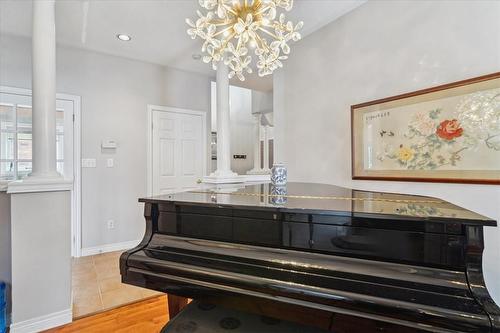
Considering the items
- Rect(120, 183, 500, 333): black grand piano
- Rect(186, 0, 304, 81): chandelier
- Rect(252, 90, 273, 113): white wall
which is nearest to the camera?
Rect(120, 183, 500, 333): black grand piano

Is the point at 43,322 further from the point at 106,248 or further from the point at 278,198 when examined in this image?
the point at 278,198

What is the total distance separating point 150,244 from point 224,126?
2.20m

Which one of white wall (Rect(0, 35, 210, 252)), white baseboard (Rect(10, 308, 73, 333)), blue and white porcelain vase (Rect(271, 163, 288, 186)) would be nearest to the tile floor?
white baseboard (Rect(10, 308, 73, 333))

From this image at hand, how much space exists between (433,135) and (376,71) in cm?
82

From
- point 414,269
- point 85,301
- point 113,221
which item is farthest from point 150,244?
point 113,221

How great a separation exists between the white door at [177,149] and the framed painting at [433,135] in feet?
8.31

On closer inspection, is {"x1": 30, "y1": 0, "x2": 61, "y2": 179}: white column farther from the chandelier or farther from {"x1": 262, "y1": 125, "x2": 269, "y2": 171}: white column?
{"x1": 262, "y1": 125, "x2": 269, "y2": 171}: white column

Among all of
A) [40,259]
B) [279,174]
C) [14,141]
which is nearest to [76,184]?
[14,141]

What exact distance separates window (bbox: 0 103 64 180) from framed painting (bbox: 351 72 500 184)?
144 inches

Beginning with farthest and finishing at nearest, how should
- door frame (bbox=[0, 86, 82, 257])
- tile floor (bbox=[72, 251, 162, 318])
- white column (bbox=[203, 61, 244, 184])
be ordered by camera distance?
door frame (bbox=[0, 86, 82, 257]) < white column (bbox=[203, 61, 244, 184]) < tile floor (bbox=[72, 251, 162, 318])

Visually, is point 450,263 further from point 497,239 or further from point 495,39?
point 495,39

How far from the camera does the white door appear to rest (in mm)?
3982

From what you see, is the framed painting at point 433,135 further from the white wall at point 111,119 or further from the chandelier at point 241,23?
the white wall at point 111,119

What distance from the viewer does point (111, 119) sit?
142 inches
